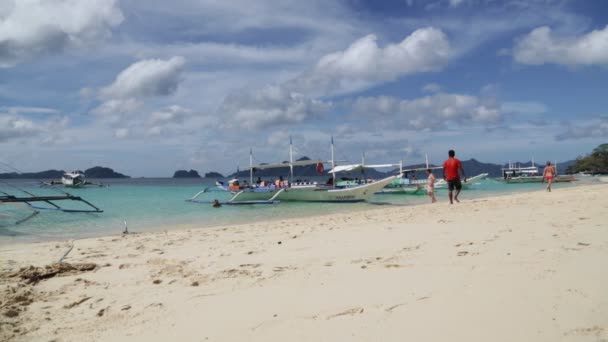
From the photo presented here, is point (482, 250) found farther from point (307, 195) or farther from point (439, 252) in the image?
point (307, 195)

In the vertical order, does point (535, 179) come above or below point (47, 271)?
below

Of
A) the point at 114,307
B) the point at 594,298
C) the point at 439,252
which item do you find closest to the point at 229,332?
the point at 114,307

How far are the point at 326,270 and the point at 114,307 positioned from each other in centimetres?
230

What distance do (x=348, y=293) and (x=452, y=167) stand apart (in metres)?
11.5

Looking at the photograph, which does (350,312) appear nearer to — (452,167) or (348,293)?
(348,293)

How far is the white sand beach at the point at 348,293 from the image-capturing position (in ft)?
9.65

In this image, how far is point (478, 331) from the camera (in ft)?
9.02

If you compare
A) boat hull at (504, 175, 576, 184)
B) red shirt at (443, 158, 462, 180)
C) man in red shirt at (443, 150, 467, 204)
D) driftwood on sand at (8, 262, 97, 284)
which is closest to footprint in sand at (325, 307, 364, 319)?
driftwood on sand at (8, 262, 97, 284)

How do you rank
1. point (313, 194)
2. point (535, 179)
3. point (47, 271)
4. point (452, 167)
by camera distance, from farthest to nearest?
point (535, 179), point (313, 194), point (452, 167), point (47, 271)

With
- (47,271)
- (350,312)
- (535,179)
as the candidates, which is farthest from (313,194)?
(535,179)

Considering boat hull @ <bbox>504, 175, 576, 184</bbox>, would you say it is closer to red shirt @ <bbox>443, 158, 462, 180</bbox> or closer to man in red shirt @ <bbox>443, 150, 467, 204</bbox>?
man in red shirt @ <bbox>443, 150, 467, 204</bbox>

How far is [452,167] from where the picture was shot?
14.2 m

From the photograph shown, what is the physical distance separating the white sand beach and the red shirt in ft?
24.1

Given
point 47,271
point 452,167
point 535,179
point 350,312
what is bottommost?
point 535,179
